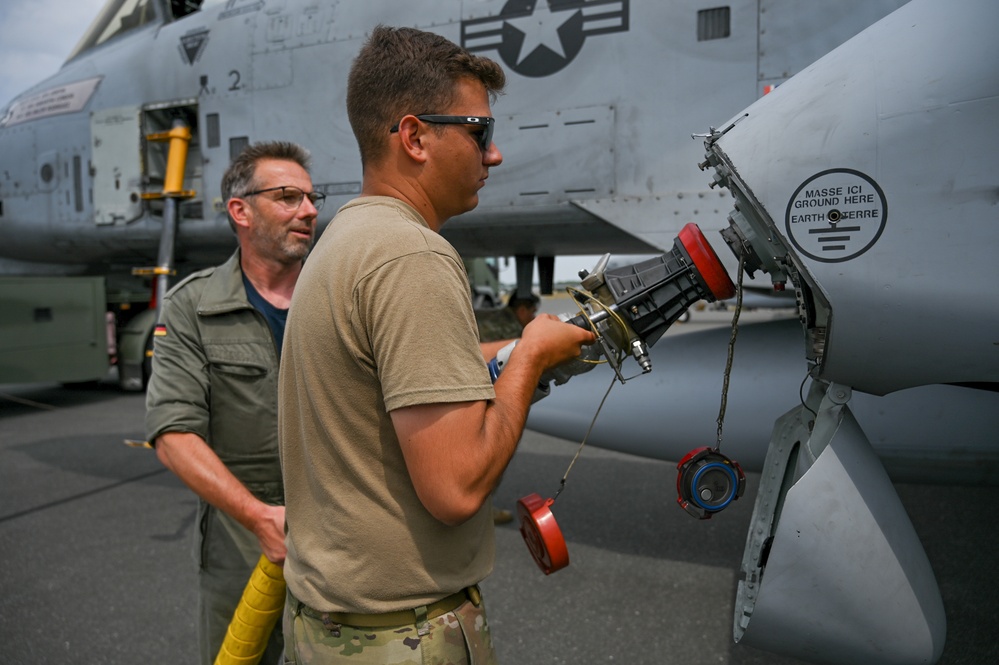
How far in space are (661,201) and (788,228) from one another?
1.97 m

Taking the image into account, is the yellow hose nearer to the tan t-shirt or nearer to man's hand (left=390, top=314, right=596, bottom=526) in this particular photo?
the tan t-shirt

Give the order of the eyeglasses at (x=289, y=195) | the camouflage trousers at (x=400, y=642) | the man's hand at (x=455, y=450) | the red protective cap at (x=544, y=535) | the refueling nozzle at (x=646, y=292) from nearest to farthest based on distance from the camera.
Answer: the man's hand at (x=455, y=450)
the camouflage trousers at (x=400, y=642)
the red protective cap at (x=544, y=535)
the refueling nozzle at (x=646, y=292)
the eyeglasses at (x=289, y=195)

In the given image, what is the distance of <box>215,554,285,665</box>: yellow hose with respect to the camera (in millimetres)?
1784

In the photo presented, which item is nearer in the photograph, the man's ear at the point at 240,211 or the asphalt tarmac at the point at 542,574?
the man's ear at the point at 240,211

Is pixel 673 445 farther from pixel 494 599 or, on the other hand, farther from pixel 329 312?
pixel 329 312

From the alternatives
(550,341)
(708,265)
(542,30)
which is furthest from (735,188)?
(542,30)

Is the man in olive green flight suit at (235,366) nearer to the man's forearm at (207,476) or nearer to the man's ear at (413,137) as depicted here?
the man's forearm at (207,476)

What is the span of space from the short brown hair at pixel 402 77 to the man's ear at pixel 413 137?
0.07 feet

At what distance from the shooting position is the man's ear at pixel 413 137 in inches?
48.1

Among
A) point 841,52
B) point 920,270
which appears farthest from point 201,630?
point 841,52

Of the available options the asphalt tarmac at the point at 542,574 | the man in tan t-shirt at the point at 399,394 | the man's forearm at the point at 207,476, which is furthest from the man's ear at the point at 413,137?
the asphalt tarmac at the point at 542,574

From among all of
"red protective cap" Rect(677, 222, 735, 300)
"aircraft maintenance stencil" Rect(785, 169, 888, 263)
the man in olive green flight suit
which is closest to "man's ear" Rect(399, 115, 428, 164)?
"red protective cap" Rect(677, 222, 735, 300)

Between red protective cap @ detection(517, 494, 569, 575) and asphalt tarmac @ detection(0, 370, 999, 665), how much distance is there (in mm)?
1479

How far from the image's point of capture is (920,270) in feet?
5.15
